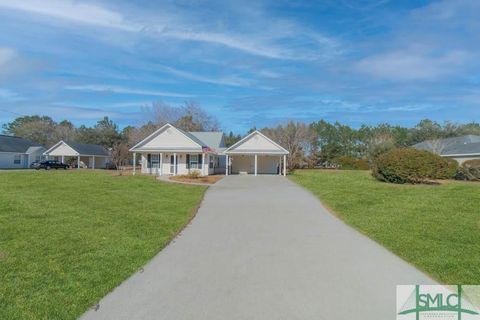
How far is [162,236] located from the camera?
8.89m

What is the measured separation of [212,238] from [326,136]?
6271cm

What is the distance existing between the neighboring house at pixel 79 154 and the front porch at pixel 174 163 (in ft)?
67.4

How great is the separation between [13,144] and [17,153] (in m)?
2.06

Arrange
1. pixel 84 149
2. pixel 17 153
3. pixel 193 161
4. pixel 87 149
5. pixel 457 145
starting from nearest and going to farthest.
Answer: pixel 193 161 → pixel 457 145 → pixel 17 153 → pixel 84 149 → pixel 87 149

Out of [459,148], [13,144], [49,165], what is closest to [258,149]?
[459,148]

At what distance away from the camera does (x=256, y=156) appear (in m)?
39.2

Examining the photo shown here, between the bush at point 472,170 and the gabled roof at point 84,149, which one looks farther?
the gabled roof at point 84,149

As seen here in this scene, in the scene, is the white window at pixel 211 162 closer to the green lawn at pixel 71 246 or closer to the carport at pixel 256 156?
the carport at pixel 256 156

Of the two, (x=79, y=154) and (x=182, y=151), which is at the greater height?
(x=79, y=154)

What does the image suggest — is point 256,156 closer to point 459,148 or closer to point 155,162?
point 155,162

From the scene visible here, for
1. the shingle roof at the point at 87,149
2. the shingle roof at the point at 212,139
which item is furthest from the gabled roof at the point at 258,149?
the shingle roof at the point at 87,149

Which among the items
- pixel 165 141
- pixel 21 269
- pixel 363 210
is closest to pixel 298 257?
pixel 21 269

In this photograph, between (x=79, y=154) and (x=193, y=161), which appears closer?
(x=193, y=161)
